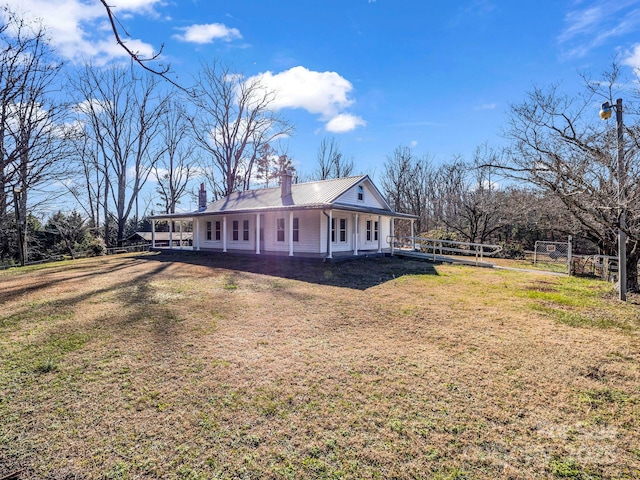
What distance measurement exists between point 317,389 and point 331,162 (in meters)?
34.1

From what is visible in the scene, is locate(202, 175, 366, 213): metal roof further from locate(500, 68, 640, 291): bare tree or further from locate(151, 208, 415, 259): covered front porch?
locate(500, 68, 640, 291): bare tree

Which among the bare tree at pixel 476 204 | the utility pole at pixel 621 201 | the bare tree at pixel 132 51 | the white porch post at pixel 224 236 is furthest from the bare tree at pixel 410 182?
the bare tree at pixel 132 51

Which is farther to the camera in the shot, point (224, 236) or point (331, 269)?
point (224, 236)

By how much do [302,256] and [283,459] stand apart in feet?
41.7

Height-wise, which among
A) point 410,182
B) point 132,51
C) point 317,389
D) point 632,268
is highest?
point 410,182

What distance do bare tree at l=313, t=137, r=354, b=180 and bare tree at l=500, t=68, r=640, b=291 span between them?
2688 centimetres

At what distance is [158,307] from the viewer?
6977 mm

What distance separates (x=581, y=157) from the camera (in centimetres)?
848

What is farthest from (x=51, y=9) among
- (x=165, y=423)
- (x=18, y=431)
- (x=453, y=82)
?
(x=453, y=82)

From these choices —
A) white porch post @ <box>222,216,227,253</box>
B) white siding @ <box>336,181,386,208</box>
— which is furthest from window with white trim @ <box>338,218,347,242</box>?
white porch post @ <box>222,216,227,253</box>

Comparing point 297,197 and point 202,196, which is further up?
point 202,196

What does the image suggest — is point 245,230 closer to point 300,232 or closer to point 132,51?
point 300,232

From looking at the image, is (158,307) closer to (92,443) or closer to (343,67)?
(92,443)

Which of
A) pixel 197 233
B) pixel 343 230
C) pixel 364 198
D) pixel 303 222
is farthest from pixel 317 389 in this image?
pixel 197 233
